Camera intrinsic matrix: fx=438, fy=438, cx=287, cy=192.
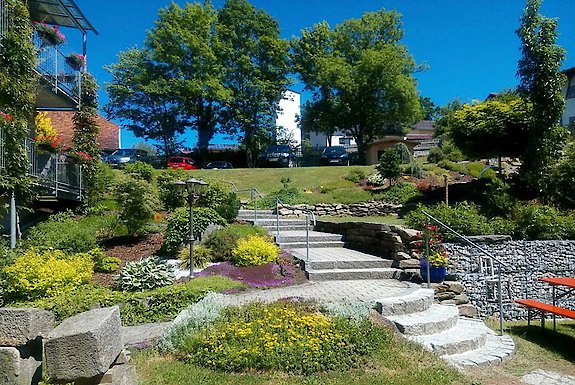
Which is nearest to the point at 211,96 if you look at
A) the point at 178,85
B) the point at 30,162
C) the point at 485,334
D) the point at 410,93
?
the point at 178,85

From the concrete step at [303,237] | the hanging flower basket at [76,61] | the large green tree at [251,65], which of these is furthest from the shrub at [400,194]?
the large green tree at [251,65]

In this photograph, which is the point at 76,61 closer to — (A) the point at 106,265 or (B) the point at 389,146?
(A) the point at 106,265

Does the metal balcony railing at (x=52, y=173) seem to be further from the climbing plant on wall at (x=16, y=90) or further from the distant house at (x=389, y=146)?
the distant house at (x=389, y=146)

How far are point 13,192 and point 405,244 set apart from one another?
9.35 m

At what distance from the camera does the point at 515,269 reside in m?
10.1

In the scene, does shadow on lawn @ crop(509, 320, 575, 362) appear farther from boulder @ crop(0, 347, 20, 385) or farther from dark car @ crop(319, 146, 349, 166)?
dark car @ crop(319, 146, 349, 166)

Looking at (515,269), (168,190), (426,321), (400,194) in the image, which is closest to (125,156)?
(168,190)

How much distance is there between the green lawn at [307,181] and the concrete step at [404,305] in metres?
11.3

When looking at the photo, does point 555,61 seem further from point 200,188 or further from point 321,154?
A: point 321,154

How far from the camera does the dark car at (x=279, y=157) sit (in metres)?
32.9

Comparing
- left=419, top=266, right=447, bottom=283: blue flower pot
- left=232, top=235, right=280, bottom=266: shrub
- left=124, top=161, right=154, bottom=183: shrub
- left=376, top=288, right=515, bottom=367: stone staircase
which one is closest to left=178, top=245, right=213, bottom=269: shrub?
left=232, top=235, right=280, bottom=266: shrub

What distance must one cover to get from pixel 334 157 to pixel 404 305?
1042 inches

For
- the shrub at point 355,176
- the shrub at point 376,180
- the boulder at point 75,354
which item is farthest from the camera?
the shrub at point 355,176

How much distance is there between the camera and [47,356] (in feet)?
10.5
